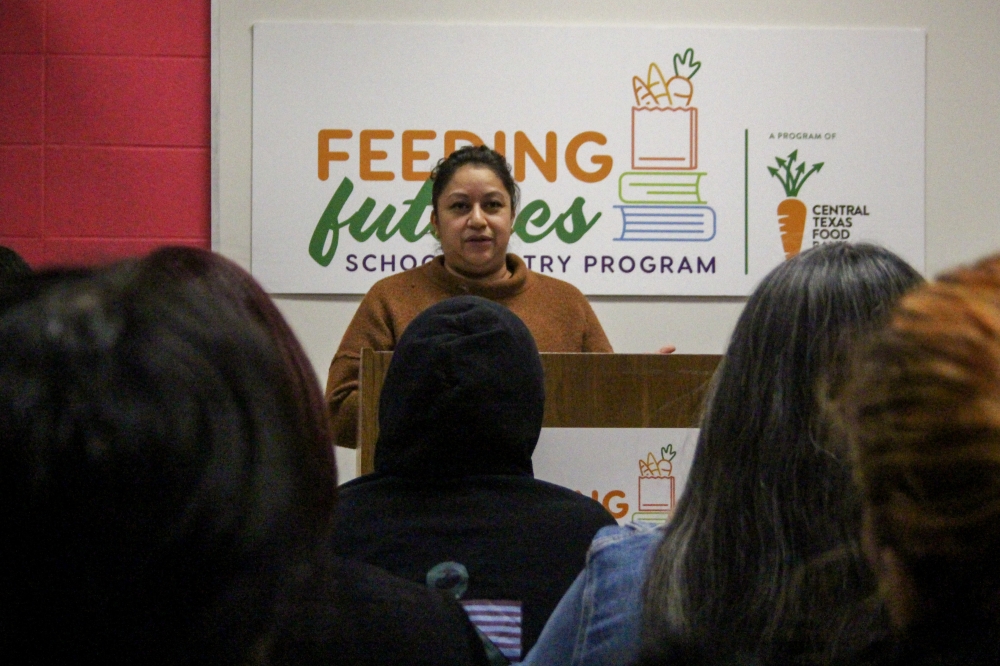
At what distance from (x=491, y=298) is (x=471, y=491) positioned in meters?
1.29

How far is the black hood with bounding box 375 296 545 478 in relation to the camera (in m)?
1.38

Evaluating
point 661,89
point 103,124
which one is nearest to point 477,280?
point 661,89

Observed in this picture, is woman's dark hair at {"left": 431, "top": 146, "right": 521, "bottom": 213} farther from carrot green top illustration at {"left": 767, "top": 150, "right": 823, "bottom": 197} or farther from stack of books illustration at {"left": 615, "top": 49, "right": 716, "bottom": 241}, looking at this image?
carrot green top illustration at {"left": 767, "top": 150, "right": 823, "bottom": 197}

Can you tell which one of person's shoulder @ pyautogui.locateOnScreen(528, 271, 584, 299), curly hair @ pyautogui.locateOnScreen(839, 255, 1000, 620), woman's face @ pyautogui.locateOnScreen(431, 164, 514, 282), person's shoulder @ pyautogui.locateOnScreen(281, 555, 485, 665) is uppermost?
woman's face @ pyautogui.locateOnScreen(431, 164, 514, 282)

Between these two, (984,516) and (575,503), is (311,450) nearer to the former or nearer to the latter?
(984,516)

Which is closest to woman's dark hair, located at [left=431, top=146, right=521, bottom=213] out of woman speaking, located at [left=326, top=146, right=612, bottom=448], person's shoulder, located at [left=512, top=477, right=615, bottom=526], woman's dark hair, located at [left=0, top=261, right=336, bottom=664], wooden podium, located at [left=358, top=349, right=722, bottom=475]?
woman speaking, located at [left=326, top=146, right=612, bottom=448]

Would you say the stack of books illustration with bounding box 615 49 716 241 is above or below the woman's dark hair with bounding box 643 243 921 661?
above

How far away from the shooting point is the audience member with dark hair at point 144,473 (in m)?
0.54

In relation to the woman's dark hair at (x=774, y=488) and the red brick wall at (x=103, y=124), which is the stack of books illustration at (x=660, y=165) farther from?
the woman's dark hair at (x=774, y=488)

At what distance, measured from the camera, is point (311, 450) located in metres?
0.62

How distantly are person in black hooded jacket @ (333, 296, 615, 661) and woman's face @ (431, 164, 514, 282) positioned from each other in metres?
1.17

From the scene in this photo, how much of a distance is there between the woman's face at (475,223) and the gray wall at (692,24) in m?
0.94

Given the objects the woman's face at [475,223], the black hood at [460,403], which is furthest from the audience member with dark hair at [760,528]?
the woman's face at [475,223]

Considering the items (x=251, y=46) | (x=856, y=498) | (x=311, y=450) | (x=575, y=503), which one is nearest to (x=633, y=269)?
(x=251, y=46)
